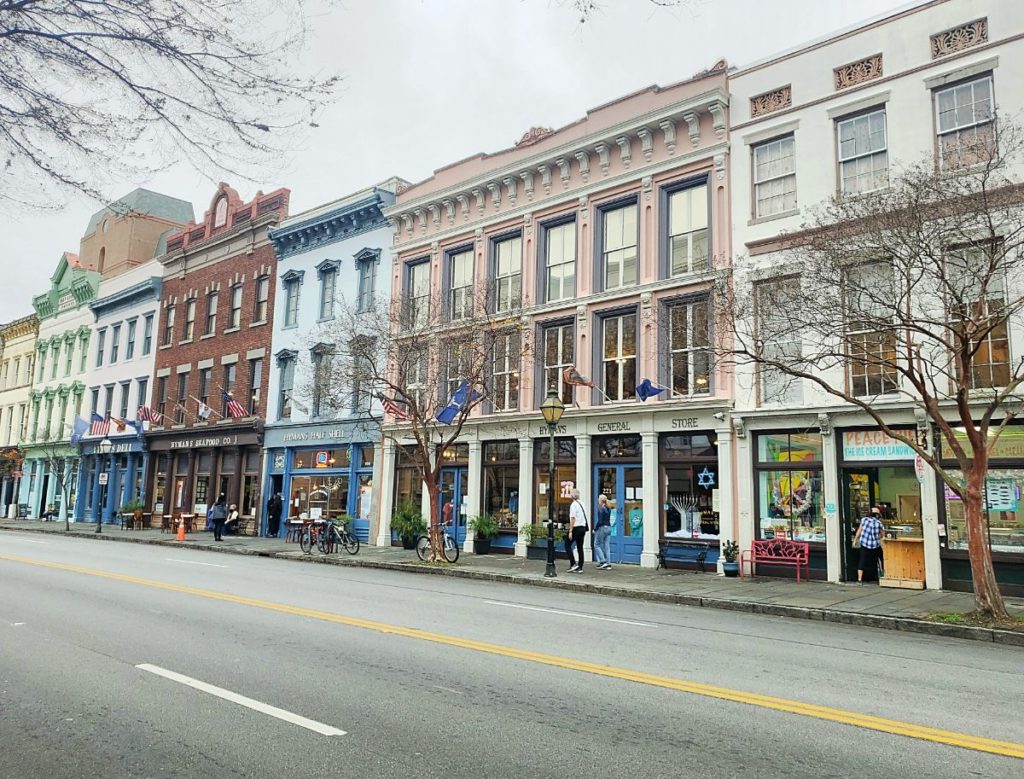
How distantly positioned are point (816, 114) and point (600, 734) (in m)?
17.4

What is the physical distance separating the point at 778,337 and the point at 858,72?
768 cm

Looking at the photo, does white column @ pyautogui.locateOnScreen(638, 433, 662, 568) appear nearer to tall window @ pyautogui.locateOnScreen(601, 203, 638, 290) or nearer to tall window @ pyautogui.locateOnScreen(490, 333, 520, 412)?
tall window @ pyautogui.locateOnScreen(601, 203, 638, 290)

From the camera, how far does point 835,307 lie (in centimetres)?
1265

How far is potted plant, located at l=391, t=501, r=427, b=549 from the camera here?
2386 cm

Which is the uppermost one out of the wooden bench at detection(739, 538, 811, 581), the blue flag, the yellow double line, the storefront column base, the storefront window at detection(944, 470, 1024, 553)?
the blue flag

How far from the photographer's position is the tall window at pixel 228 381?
33.7 metres

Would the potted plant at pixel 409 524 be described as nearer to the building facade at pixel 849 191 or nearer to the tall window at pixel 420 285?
the tall window at pixel 420 285

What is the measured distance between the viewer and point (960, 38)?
54.4 feet

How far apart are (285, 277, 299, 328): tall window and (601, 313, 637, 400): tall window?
48.7 feet

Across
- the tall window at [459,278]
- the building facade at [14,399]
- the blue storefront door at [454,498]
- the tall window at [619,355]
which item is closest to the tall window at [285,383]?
the tall window at [459,278]

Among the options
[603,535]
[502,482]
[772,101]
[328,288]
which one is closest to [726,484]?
[603,535]

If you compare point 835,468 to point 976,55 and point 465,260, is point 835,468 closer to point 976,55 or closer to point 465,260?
point 976,55

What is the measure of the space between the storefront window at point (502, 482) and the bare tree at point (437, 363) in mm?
1338

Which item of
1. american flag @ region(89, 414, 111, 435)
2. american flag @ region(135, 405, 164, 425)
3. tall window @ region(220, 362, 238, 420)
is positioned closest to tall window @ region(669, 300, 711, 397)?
tall window @ region(220, 362, 238, 420)
